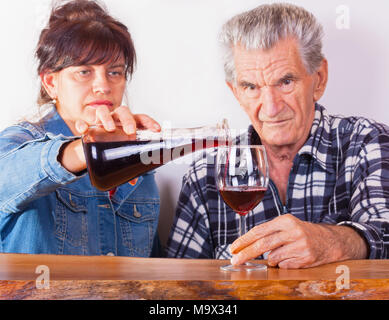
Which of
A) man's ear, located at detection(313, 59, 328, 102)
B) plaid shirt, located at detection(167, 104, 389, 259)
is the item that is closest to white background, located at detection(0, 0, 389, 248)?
man's ear, located at detection(313, 59, 328, 102)

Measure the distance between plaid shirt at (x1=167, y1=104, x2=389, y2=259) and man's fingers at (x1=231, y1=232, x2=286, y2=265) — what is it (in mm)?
564

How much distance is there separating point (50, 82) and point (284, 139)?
0.82 meters

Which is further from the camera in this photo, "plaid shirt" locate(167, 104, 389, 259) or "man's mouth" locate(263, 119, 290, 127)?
"man's mouth" locate(263, 119, 290, 127)

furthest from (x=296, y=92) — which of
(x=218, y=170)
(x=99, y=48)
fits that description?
(x=218, y=170)

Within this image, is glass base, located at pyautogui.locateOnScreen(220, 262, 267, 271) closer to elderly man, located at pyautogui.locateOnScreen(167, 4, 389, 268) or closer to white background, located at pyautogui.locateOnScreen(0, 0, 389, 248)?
elderly man, located at pyautogui.locateOnScreen(167, 4, 389, 268)

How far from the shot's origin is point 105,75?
163 cm

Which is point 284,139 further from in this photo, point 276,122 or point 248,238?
point 248,238

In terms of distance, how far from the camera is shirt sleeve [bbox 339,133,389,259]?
119 cm

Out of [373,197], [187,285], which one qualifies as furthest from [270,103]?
[187,285]

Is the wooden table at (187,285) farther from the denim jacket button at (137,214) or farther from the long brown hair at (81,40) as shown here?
the long brown hair at (81,40)

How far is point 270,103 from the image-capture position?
164 centimetres

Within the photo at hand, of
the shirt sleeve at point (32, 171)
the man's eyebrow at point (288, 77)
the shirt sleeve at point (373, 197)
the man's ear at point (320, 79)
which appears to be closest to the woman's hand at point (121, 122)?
the shirt sleeve at point (32, 171)

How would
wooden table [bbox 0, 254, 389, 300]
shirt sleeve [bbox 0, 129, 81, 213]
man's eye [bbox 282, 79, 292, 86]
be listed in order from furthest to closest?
1. man's eye [bbox 282, 79, 292, 86]
2. shirt sleeve [bbox 0, 129, 81, 213]
3. wooden table [bbox 0, 254, 389, 300]
